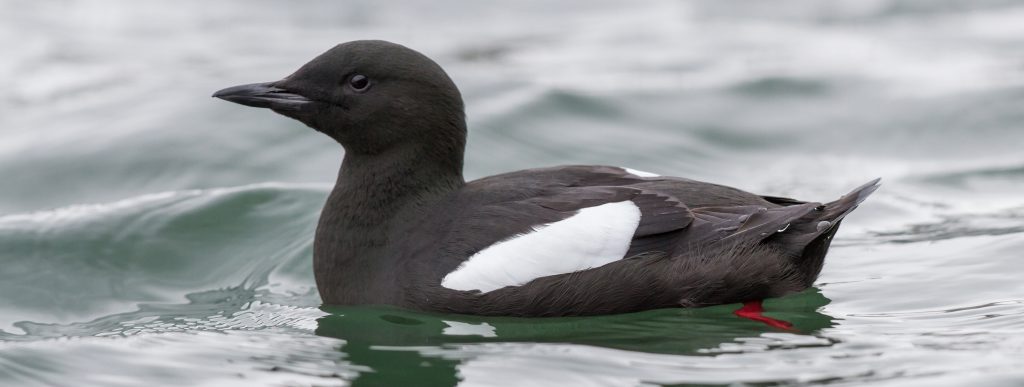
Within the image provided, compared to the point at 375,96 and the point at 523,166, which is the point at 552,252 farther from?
the point at 523,166

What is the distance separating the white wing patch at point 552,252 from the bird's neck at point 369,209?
483 millimetres

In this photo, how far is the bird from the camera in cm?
610

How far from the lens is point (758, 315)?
6262 mm

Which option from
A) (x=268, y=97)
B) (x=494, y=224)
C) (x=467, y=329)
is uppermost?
(x=268, y=97)

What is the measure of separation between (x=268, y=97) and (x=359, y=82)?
417 mm

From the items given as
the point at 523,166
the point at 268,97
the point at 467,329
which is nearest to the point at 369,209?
the point at 268,97

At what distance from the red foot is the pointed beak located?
217cm

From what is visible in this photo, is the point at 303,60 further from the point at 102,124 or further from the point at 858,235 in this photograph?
the point at 858,235

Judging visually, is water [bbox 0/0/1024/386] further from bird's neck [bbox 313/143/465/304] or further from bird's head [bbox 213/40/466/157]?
bird's head [bbox 213/40/466/157]

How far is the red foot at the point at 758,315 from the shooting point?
6.16m

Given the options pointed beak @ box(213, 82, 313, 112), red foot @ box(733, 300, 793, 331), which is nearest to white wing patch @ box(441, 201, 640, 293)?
red foot @ box(733, 300, 793, 331)

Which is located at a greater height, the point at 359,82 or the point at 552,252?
the point at 359,82

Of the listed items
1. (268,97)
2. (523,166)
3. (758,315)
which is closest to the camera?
(758,315)

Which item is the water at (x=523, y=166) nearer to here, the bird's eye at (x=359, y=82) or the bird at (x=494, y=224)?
the bird at (x=494, y=224)
